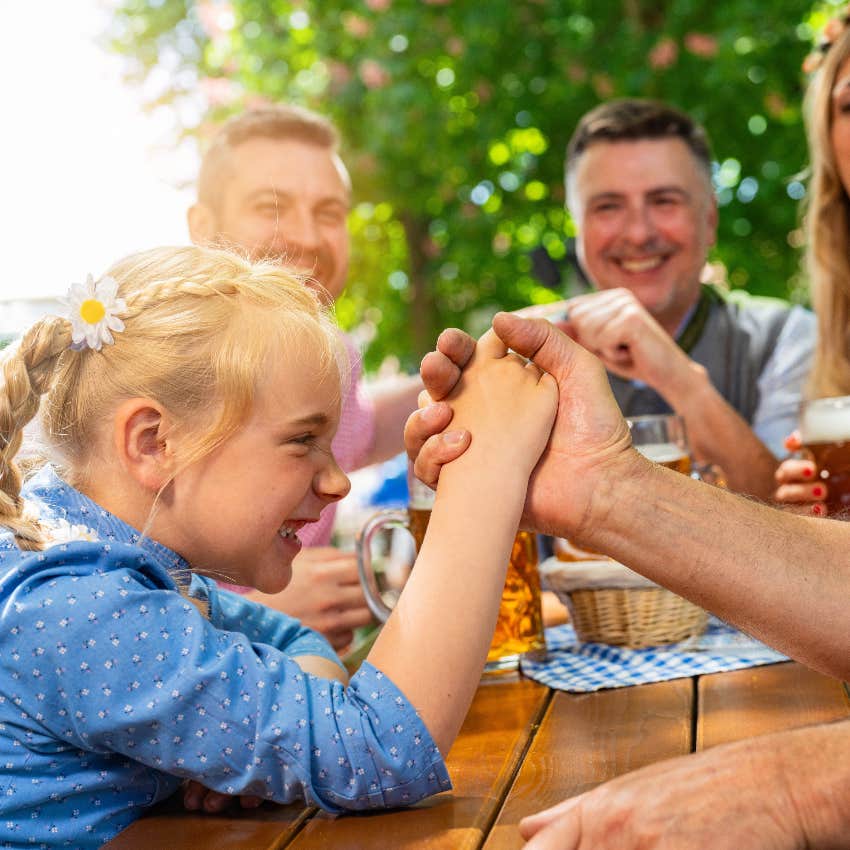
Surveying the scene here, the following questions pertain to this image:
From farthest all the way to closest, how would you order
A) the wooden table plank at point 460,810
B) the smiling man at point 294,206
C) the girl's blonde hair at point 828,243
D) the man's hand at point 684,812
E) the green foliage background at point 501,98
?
1. the green foliage background at point 501,98
2. the smiling man at point 294,206
3. the girl's blonde hair at point 828,243
4. the wooden table plank at point 460,810
5. the man's hand at point 684,812

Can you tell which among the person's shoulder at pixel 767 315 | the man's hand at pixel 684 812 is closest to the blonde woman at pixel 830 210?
the person's shoulder at pixel 767 315

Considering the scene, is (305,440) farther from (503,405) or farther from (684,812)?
(684,812)

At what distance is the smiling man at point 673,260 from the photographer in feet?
10.5

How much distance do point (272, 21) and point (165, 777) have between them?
582 centimetres

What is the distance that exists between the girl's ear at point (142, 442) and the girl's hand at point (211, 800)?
0.34 meters

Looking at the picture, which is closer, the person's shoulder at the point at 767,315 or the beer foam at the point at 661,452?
the beer foam at the point at 661,452

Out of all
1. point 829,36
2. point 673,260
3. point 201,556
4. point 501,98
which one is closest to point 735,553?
point 201,556

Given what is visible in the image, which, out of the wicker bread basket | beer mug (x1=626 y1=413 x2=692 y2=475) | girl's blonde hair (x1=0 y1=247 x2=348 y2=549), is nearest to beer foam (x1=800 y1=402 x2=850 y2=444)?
beer mug (x1=626 y1=413 x2=692 y2=475)

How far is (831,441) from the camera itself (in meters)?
1.84

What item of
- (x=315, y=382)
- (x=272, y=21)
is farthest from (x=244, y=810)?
(x=272, y=21)

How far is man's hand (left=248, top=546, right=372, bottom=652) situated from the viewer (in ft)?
6.07

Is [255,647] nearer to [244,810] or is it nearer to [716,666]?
[244,810]

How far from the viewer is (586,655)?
5.63ft

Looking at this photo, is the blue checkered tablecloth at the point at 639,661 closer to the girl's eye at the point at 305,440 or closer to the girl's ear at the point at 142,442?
the girl's eye at the point at 305,440
